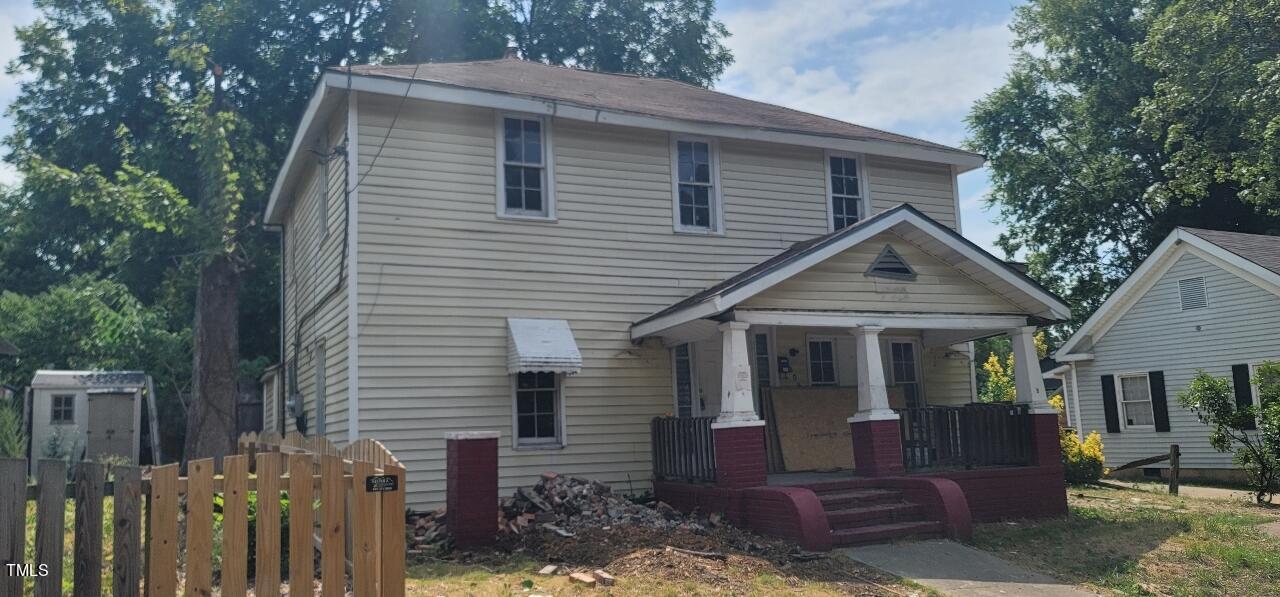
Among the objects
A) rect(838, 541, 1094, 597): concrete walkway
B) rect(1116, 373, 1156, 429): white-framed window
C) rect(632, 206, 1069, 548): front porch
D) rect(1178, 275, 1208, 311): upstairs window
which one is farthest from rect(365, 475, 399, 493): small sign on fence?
rect(1116, 373, 1156, 429): white-framed window

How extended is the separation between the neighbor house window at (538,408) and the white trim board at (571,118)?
12.1 feet

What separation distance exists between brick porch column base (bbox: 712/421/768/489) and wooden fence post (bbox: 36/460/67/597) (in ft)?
24.1

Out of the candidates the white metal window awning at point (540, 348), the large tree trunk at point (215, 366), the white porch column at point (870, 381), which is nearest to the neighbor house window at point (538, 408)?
the white metal window awning at point (540, 348)

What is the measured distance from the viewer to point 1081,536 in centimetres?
1120

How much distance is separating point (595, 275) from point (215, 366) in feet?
36.0

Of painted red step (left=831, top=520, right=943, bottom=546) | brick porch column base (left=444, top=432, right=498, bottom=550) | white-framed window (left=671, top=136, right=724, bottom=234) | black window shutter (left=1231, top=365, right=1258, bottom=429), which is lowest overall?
painted red step (left=831, top=520, right=943, bottom=546)

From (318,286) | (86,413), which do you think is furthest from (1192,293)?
(86,413)

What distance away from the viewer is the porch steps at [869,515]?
10500mm

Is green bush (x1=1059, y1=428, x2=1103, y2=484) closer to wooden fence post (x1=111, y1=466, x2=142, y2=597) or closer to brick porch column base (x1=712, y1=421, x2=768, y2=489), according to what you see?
brick porch column base (x1=712, y1=421, x2=768, y2=489)

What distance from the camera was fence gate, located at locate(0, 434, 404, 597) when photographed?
197 inches

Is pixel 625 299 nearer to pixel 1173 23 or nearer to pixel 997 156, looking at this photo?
pixel 1173 23

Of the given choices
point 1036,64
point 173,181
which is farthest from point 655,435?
point 1036,64

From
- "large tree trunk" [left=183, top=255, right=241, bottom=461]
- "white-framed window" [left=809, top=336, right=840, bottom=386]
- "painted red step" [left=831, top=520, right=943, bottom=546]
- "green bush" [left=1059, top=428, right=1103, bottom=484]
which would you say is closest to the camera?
"painted red step" [left=831, top=520, right=943, bottom=546]

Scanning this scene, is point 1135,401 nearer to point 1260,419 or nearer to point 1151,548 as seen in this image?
point 1260,419
